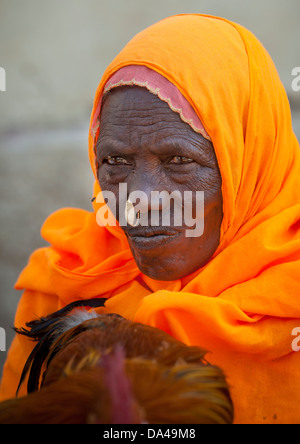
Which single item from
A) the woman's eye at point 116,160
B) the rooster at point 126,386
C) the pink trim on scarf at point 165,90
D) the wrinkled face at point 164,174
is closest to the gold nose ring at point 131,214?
the wrinkled face at point 164,174

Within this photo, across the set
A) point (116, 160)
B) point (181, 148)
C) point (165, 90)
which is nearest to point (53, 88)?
point (116, 160)

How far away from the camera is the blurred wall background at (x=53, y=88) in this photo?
373 cm

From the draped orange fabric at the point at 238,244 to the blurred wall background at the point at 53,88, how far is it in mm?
1749

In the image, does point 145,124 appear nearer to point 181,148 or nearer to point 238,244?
point 181,148

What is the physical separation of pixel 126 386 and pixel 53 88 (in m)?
3.42

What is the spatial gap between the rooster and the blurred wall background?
273 cm

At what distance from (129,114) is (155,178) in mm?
278

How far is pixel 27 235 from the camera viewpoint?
4.16 m

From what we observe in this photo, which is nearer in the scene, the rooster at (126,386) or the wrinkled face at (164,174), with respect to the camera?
the rooster at (126,386)

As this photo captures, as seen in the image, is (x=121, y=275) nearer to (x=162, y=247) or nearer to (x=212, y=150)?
(x=162, y=247)

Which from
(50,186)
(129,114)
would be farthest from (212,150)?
(50,186)

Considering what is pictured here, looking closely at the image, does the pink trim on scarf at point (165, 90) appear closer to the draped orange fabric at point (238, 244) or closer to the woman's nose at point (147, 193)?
the draped orange fabric at point (238, 244)

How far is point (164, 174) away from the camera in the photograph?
1913 mm

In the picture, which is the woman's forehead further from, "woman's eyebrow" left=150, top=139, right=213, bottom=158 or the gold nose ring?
the gold nose ring
